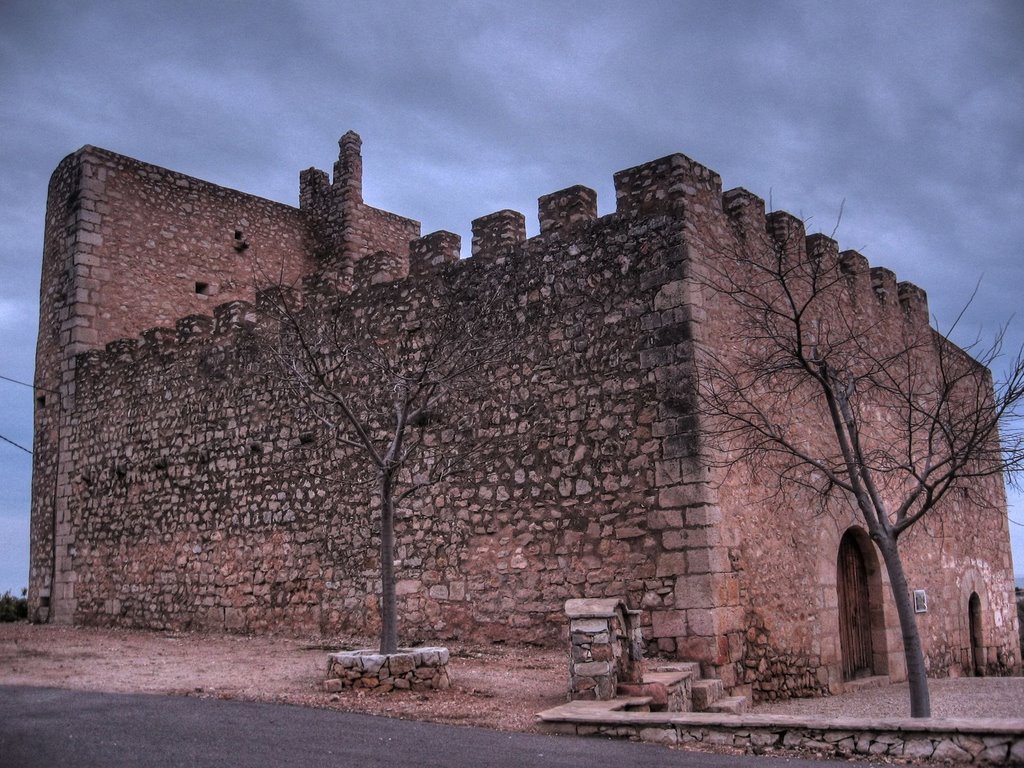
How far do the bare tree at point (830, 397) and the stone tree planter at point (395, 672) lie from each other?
10.5 feet

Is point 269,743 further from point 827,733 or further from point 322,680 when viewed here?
point 827,733

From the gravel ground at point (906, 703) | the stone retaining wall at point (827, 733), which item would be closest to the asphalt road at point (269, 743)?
the stone retaining wall at point (827, 733)

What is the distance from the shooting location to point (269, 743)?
5688 millimetres

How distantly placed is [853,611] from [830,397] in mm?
4273

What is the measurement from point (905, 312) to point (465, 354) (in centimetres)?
679

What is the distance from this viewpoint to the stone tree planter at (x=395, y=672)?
7.76m

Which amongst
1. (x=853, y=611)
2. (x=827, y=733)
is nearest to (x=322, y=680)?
(x=827, y=733)

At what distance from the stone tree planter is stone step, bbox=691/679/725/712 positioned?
2010 mm

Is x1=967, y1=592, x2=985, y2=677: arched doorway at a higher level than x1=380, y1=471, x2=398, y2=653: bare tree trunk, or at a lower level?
lower

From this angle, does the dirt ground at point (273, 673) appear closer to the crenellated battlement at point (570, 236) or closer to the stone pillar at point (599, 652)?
the stone pillar at point (599, 652)

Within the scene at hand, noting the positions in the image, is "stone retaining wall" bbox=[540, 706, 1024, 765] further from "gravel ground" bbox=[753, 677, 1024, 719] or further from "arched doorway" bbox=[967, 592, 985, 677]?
"arched doorway" bbox=[967, 592, 985, 677]

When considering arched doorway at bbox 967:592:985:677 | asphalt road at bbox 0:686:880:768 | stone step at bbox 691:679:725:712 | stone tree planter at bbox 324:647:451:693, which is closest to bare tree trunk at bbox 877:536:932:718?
stone step at bbox 691:679:725:712

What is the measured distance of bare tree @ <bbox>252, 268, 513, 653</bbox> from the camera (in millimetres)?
10367

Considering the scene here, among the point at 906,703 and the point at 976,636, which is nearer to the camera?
the point at 906,703
